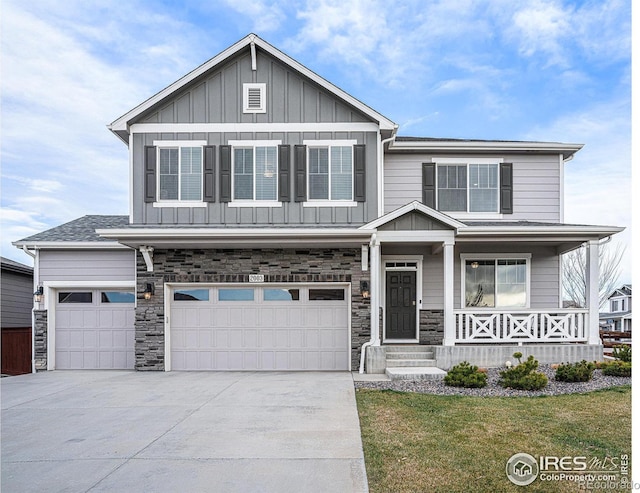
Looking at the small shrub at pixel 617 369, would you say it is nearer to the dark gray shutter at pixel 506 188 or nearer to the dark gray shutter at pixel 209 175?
the dark gray shutter at pixel 506 188

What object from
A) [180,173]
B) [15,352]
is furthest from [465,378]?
[15,352]

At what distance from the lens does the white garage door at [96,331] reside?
12.8m

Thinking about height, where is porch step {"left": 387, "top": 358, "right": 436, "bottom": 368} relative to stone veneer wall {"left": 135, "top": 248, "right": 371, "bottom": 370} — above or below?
below

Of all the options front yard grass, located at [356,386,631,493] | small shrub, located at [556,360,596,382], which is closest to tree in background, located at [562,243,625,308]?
small shrub, located at [556,360,596,382]

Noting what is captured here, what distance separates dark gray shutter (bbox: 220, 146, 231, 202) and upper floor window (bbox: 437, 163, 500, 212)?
5669 mm

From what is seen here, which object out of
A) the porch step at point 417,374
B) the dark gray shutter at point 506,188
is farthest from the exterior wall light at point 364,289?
the dark gray shutter at point 506,188

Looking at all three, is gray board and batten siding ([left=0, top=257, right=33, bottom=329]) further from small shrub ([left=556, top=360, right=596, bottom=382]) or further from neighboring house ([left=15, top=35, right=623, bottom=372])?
small shrub ([left=556, top=360, right=596, bottom=382])

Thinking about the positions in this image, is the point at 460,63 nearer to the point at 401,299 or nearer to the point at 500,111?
the point at 500,111

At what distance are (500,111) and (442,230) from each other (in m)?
11.2

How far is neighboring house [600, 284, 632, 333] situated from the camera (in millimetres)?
30614

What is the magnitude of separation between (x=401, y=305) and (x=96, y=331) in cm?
800

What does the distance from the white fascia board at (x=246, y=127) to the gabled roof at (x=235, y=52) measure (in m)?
0.36

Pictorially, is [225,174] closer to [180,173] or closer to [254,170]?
[254,170]

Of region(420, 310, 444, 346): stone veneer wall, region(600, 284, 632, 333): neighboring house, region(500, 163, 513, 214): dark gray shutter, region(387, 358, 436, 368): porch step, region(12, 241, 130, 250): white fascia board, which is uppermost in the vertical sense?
region(500, 163, 513, 214): dark gray shutter
